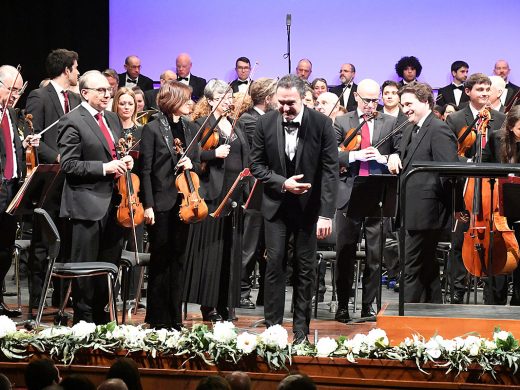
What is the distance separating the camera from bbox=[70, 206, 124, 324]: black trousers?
6035 millimetres

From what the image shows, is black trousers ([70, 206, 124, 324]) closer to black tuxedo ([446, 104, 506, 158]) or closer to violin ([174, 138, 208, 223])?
violin ([174, 138, 208, 223])

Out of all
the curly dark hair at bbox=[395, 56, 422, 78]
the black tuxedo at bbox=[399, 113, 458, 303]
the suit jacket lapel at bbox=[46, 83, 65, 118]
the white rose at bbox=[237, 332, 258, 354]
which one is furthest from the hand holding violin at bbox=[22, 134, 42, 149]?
the curly dark hair at bbox=[395, 56, 422, 78]

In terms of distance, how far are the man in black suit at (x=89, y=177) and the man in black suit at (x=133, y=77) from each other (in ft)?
16.5

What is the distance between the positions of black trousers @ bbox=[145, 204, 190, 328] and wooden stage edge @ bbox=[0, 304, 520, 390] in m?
1.46

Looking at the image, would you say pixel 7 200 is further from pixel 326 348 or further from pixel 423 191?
pixel 326 348

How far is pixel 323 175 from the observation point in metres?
5.86

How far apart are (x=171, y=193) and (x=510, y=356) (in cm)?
254

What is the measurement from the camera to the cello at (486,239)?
6215 millimetres

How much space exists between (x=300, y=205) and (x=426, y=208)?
1.05 meters

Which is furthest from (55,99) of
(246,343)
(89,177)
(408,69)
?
(408,69)

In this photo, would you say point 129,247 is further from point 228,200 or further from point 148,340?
point 148,340

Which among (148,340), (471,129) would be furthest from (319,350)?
(471,129)

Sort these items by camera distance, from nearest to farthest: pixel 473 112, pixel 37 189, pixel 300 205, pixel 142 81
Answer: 1. pixel 300 205
2. pixel 37 189
3. pixel 473 112
4. pixel 142 81

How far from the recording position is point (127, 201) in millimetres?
6121
